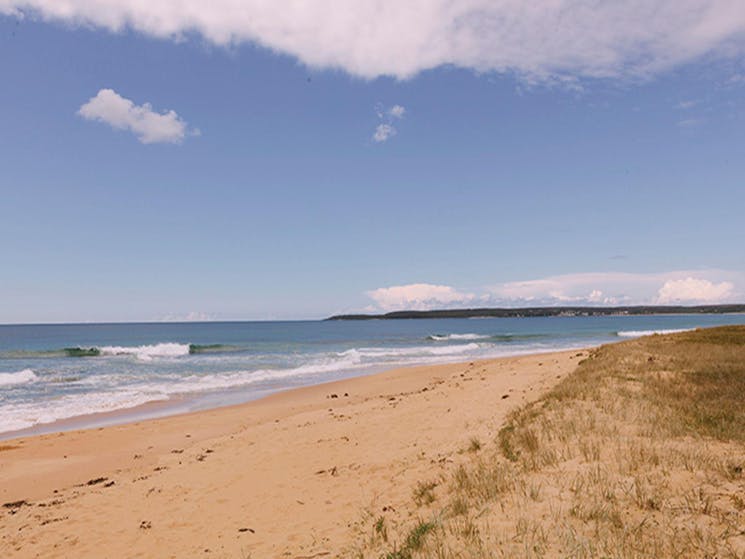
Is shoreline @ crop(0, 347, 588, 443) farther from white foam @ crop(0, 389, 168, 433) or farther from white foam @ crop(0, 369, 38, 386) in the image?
white foam @ crop(0, 369, 38, 386)

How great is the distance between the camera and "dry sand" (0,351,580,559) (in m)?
6.66

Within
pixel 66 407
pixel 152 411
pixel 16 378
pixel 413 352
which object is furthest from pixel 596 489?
pixel 413 352

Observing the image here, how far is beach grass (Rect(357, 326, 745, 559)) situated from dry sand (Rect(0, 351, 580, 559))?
860 millimetres

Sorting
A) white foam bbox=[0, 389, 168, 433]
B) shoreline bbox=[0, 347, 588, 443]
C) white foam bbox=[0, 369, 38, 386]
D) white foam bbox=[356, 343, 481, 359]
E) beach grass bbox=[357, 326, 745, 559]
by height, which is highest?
beach grass bbox=[357, 326, 745, 559]

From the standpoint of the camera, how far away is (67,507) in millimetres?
8508

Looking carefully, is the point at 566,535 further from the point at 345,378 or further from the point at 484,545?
the point at 345,378

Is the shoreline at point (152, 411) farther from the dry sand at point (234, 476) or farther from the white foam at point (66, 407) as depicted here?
the dry sand at point (234, 476)

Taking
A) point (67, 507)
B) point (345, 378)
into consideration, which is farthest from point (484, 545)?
point (345, 378)

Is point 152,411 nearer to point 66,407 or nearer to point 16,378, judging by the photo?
point 66,407

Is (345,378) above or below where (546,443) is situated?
below

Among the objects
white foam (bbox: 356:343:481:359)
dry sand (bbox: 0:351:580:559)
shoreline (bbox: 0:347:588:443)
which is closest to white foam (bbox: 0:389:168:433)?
shoreline (bbox: 0:347:588:443)

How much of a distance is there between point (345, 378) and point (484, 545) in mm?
24547

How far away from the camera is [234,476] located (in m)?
9.30

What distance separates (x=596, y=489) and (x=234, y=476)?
6.56m
